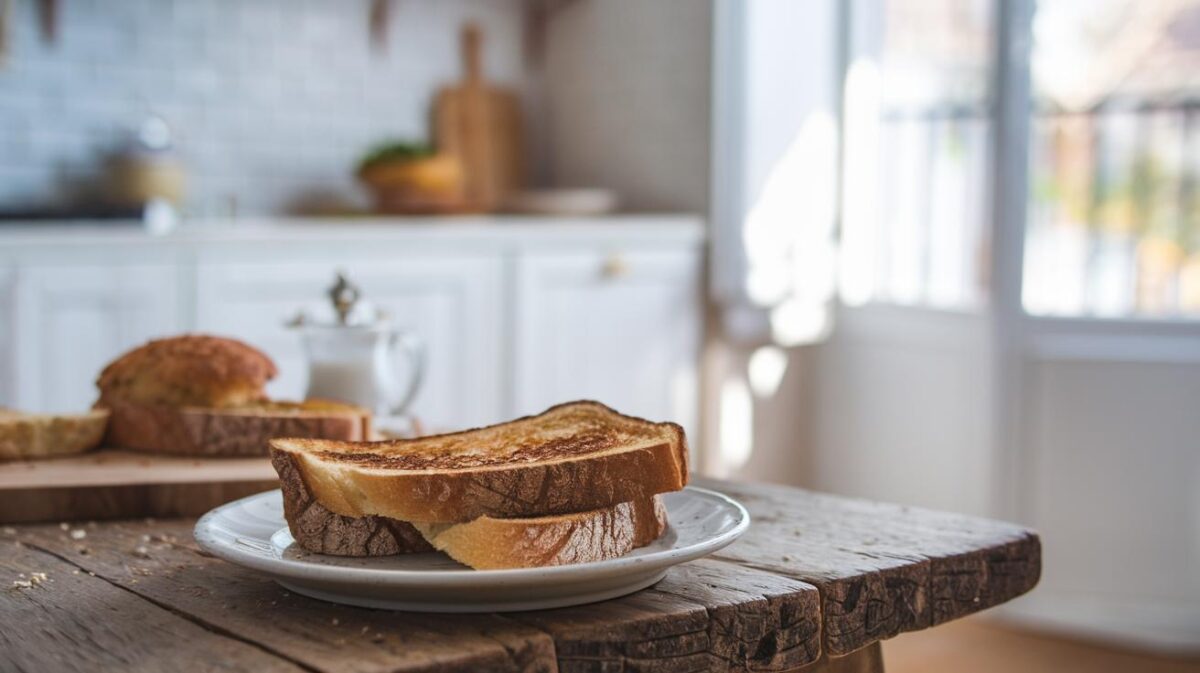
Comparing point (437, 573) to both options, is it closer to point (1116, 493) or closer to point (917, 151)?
point (1116, 493)

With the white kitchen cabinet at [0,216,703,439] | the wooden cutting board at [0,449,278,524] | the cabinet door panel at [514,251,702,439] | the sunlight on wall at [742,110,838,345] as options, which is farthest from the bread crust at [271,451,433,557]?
the sunlight on wall at [742,110,838,345]

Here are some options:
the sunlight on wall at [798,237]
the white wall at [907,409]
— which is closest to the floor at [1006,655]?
the white wall at [907,409]

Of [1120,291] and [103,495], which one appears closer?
[103,495]

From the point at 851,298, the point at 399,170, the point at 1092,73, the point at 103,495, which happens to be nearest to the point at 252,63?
the point at 399,170

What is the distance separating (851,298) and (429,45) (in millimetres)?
1531

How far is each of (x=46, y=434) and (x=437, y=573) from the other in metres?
0.71

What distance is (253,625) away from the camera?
2.84ft

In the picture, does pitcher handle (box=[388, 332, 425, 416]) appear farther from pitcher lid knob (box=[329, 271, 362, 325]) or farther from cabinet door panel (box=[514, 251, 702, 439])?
cabinet door panel (box=[514, 251, 702, 439])

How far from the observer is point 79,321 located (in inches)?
113

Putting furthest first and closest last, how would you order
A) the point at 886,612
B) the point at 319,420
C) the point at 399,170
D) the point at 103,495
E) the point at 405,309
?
the point at 399,170 → the point at 405,309 → the point at 319,420 → the point at 103,495 → the point at 886,612

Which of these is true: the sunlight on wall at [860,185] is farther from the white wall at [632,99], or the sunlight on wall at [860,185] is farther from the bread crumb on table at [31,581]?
the bread crumb on table at [31,581]

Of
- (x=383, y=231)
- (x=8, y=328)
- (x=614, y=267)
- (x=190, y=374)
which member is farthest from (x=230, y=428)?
(x=614, y=267)

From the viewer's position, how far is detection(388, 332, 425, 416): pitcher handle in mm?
1609

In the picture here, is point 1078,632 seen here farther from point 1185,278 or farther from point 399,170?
point 399,170
